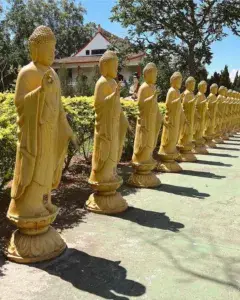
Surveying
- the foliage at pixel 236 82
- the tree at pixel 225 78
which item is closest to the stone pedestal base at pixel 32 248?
the tree at pixel 225 78

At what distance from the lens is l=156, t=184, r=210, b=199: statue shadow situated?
5898 mm

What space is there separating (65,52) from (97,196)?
119 feet

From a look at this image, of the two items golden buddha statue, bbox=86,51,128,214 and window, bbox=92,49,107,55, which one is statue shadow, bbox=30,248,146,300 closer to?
golden buddha statue, bbox=86,51,128,214

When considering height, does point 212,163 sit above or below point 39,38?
below

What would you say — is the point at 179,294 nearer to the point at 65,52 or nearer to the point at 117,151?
the point at 117,151

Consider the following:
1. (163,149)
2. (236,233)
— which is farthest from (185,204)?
(163,149)

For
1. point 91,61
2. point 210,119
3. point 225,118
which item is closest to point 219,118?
point 225,118

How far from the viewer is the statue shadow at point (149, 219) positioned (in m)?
4.43

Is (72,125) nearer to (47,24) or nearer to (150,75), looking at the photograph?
(150,75)

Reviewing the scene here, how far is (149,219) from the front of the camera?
4.66 metres

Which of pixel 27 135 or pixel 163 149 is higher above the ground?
pixel 27 135

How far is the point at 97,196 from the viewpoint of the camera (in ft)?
16.1

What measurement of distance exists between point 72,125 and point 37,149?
327 centimetres

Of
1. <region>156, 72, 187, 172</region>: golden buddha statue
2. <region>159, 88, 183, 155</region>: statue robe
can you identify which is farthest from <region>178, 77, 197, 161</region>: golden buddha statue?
<region>159, 88, 183, 155</region>: statue robe
